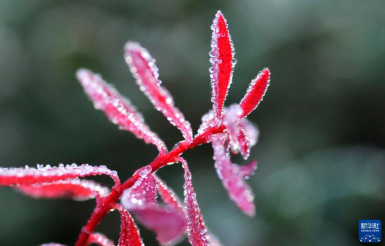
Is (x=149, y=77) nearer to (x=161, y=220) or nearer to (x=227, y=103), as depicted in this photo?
(x=161, y=220)

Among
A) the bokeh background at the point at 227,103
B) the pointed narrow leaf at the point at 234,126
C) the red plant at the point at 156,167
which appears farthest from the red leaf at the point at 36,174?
the bokeh background at the point at 227,103

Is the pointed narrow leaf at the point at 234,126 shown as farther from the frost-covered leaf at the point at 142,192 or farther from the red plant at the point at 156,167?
the frost-covered leaf at the point at 142,192

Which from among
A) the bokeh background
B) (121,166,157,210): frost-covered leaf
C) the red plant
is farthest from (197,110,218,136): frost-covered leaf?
the bokeh background

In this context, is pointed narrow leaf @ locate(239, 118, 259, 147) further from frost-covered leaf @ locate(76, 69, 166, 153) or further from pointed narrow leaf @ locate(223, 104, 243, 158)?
frost-covered leaf @ locate(76, 69, 166, 153)

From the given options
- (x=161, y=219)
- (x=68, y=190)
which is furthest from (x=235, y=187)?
(x=68, y=190)

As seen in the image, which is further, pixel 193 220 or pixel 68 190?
pixel 68 190

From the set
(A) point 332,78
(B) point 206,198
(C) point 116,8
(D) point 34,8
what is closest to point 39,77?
(D) point 34,8
